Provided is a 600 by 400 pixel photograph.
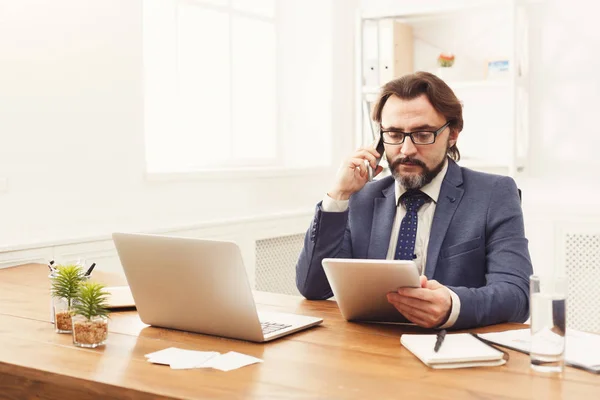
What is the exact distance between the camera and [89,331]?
163 cm

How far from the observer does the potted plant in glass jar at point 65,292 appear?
5.67 feet

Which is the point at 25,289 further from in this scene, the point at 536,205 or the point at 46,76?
the point at 536,205

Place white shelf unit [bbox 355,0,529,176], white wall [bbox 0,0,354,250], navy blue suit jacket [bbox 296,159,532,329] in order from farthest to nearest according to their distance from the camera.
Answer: white shelf unit [bbox 355,0,529,176] < white wall [bbox 0,0,354,250] < navy blue suit jacket [bbox 296,159,532,329]

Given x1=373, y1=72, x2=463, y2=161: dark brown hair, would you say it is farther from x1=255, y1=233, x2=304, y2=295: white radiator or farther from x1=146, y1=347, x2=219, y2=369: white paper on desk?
x1=255, y1=233, x2=304, y2=295: white radiator

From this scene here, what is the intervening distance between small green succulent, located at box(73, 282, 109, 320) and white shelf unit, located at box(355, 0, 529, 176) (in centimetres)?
256

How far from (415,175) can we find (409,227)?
15 centimetres

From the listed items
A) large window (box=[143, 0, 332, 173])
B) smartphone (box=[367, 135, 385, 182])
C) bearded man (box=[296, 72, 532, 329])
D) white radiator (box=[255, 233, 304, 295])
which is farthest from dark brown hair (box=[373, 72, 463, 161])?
white radiator (box=[255, 233, 304, 295])

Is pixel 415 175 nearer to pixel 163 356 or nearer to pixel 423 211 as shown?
pixel 423 211

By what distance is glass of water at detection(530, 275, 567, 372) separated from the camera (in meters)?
1.43

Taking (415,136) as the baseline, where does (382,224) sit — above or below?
below

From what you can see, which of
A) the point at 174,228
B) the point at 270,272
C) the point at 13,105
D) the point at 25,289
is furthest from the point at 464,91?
the point at 25,289

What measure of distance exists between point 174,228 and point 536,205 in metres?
1.82

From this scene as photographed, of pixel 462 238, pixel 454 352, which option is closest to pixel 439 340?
pixel 454 352

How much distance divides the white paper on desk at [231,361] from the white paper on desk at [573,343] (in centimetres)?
51
